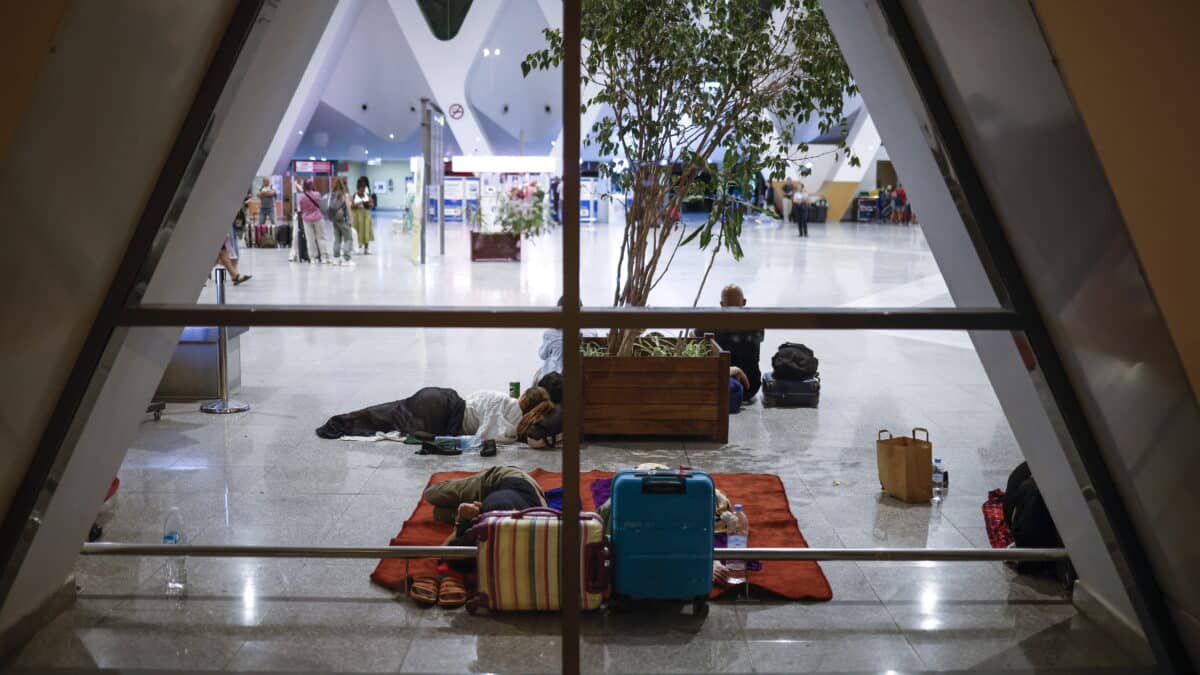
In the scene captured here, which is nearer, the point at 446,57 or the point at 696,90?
the point at 696,90

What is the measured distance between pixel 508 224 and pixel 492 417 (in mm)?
13895

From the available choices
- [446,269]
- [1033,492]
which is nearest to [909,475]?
[1033,492]

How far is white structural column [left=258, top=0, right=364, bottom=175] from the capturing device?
108 feet

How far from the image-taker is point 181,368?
868 cm

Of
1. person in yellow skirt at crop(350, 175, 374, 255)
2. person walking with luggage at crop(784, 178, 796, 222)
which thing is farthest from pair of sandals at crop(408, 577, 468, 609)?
person walking with luggage at crop(784, 178, 796, 222)

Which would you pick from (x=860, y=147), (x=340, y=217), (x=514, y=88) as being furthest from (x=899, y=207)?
(x=340, y=217)

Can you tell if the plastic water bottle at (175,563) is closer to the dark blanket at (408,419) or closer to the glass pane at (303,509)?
the glass pane at (303,509)

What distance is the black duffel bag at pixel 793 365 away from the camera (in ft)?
29.4

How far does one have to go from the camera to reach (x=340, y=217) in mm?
20094

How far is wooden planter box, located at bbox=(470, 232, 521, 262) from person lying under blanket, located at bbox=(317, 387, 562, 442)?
13.2m

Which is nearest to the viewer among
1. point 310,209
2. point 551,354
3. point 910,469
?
point 910,469

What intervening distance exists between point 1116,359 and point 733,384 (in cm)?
556

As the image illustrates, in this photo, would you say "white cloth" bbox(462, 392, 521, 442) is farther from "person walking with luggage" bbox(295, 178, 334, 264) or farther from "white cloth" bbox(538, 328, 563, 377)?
"person walking with luggage" bbox(295, 178, 334, 264)

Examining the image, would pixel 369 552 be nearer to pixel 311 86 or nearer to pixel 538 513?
pixel 538 513
